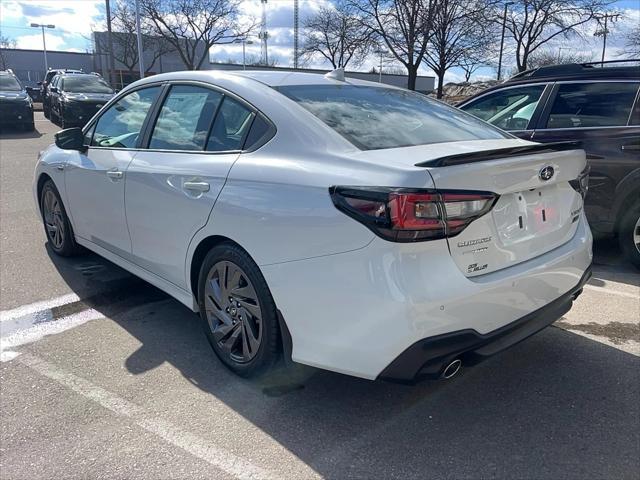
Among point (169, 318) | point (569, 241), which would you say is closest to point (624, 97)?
point (569, 241)

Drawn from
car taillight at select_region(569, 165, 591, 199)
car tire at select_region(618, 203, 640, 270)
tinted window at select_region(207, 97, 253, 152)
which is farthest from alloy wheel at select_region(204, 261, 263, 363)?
car tire at select_region(618, 203, 640, 270)

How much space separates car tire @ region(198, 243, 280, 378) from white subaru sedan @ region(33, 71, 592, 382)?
1cm

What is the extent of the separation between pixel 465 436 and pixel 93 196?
10.2 feet

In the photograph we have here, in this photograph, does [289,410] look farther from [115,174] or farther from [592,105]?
[592,105]

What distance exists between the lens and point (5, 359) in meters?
3.44

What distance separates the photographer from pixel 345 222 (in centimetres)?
239

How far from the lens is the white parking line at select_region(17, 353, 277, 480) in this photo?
2467 mm

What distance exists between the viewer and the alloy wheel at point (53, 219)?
507 centimetres

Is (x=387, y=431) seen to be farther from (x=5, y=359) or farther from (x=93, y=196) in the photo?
(x=93, y=196)

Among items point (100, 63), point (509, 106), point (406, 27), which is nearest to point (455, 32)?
point (406, 27)

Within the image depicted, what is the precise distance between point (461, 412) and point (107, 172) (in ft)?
9.25

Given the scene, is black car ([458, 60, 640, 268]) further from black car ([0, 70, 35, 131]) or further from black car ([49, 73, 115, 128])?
black car ([0, 70, 35, 131])

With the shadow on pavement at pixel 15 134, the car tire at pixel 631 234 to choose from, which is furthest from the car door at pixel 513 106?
the shadow on pavement at pixel 15 134

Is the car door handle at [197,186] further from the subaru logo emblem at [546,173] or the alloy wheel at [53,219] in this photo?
the alloy wheel at [53,219]
